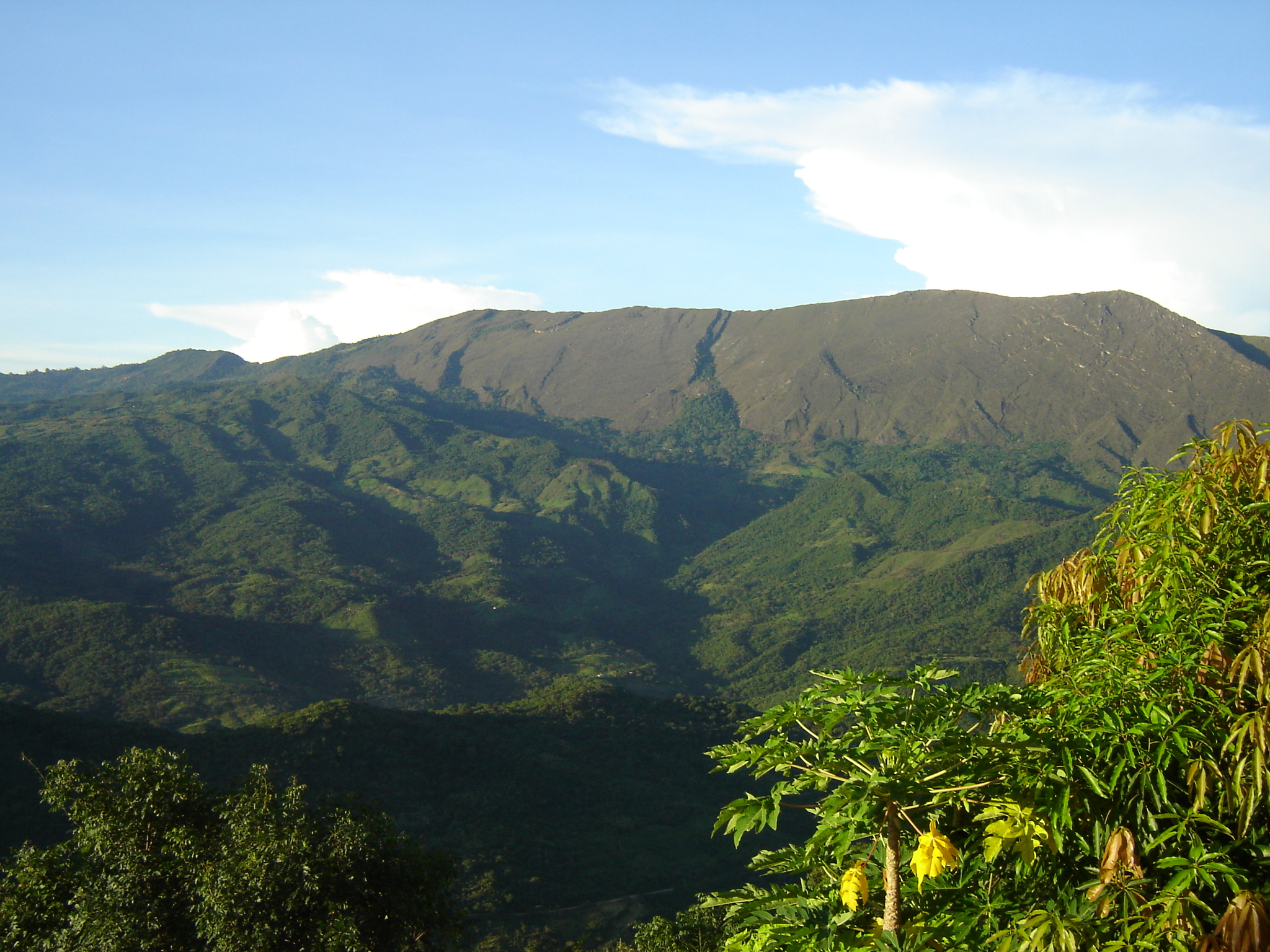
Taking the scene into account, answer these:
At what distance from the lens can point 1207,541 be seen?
657 cm

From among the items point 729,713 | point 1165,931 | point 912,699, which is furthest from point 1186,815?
point 729,713

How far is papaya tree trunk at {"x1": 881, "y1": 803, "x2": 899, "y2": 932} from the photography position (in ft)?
17.5

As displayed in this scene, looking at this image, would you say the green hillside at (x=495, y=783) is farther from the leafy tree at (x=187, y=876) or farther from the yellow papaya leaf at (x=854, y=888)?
the yellow papaya leaf at (x=854, y=888)

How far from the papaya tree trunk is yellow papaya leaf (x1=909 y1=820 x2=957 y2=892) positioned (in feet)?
0.89

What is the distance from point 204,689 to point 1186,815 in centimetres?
11280

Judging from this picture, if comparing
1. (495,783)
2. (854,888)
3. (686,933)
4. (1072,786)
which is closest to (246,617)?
(495,783)

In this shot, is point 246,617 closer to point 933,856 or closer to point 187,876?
point 187,876

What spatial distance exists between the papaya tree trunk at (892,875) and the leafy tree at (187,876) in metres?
8.59

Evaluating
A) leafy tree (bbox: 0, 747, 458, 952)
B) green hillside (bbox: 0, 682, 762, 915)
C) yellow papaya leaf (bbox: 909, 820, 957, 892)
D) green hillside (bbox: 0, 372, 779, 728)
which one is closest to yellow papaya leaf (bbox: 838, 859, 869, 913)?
yellow papaya leaf (bbox: 909, 820, 957, 892)

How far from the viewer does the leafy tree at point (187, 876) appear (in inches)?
454

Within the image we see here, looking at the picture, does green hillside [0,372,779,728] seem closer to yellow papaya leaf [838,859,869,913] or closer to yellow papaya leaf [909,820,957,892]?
yellow papaya leaf [838,859,869,913]

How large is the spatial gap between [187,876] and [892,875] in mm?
10439

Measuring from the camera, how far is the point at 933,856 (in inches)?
195

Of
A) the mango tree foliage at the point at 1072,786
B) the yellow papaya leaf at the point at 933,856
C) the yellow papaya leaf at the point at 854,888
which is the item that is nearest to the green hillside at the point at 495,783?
the mango tree foliage at the point at 1072,786
